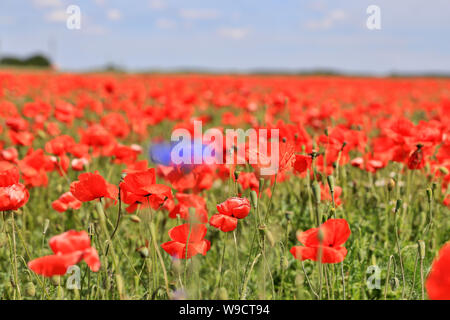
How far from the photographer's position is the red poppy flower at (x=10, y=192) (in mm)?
1289

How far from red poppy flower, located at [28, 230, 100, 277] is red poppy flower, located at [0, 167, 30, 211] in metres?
0.41

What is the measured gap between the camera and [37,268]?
0.95 metres

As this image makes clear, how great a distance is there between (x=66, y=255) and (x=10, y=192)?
1.64 feet

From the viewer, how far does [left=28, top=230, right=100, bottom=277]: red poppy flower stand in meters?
0.91

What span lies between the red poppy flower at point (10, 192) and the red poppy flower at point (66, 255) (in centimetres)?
41

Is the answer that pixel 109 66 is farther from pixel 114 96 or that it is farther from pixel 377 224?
pixel 377 224

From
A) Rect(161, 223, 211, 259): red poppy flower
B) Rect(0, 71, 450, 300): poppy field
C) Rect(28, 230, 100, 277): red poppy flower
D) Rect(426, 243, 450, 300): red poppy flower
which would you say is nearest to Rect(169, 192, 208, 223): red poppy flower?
Rect(0, 71, 450, 300): poppy field

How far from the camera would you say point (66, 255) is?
91 cm

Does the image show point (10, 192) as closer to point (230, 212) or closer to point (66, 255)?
point (66, 255)

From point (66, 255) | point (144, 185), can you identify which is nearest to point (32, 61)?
point (144, 185)

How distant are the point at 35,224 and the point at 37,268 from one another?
1864 mm

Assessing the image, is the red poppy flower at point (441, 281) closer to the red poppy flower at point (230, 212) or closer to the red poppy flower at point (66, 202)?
the red poppy flower at point (230, 212)

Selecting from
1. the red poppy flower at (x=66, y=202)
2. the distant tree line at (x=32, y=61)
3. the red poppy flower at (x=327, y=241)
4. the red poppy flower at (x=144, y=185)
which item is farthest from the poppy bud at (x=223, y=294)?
the distant tree line at (x=32, y=61)

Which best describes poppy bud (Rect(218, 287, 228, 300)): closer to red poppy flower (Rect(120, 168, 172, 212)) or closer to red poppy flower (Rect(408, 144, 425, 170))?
red poppy flower (Rect(120, 168, 172, 212))
